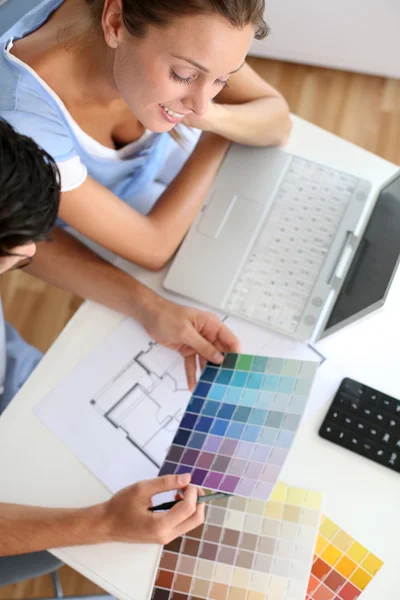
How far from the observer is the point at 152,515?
3.07ft

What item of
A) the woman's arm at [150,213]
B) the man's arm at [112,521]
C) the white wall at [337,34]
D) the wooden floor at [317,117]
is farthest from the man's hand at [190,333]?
the white wall at [337,34]

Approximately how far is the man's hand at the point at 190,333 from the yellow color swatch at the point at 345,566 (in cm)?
36

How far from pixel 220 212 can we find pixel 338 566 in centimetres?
64

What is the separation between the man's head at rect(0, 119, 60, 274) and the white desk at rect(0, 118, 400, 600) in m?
0.31

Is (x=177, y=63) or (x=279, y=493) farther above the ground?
(x=177, y=63)

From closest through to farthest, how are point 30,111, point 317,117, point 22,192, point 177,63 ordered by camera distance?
point 22,192
point 177,63
point 30,111
point 317,117

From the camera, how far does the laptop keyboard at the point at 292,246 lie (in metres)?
1.12

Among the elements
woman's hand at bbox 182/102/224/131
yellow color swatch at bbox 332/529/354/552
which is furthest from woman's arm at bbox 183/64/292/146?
yellow color swatch at bbox 332/529/354/552

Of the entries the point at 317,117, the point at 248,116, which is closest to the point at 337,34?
the point at 317,117

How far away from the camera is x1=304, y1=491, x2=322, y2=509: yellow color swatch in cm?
98

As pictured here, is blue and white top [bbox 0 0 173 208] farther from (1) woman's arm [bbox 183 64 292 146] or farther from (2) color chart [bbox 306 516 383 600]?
(2) color chart [bbox 306 516 383 600]

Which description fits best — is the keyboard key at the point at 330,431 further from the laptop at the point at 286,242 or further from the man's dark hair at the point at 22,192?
the man's dark hair at the point at 22,192

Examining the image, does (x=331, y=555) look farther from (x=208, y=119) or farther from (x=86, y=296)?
(x=208, y=119)

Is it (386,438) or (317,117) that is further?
(317,117)
